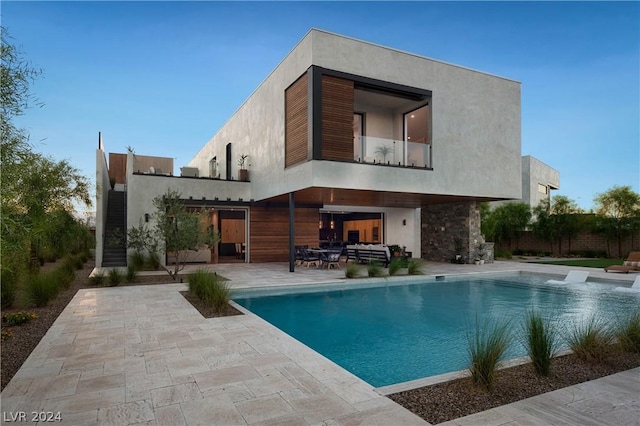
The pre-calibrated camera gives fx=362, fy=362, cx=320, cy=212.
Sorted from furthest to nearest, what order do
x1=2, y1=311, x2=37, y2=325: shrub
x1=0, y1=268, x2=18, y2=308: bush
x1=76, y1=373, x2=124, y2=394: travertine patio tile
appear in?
1. x1=0, y1=268, x2=18, y2=308: bush
2. x1=2, y1=311, x2=37, y2=325: shrub
3. x1=76, y1=373, x2=124, y2=394: travertine patio tile

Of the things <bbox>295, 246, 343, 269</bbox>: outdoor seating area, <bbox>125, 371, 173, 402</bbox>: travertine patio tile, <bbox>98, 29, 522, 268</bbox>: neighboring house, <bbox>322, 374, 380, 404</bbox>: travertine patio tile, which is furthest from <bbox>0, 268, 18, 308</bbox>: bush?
<bbox>295, 246, 343, 269</bbox>: outdoor seating area

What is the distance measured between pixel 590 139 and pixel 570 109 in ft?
6.33

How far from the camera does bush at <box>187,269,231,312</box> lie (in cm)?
654

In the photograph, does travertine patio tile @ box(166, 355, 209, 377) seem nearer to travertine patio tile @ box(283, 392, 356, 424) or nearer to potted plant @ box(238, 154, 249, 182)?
travertine patio tile @ box(283, 392, 356, 424)

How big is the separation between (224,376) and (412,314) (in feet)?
15.2

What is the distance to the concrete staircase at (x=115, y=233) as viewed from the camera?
1341cm

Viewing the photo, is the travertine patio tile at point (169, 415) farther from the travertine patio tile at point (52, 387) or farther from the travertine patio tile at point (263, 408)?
the travertine patio tile at point (52, 387)

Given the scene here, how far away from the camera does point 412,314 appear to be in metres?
7.19

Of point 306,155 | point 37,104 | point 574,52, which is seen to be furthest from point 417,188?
point 37,104

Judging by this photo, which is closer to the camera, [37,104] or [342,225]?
[37,104]

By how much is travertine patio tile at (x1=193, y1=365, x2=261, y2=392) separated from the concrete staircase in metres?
9.96

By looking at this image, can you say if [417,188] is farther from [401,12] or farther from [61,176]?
[61,176]

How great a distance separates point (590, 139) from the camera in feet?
63.9

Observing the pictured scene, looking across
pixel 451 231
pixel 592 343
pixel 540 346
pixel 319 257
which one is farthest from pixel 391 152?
pixel 540 346
